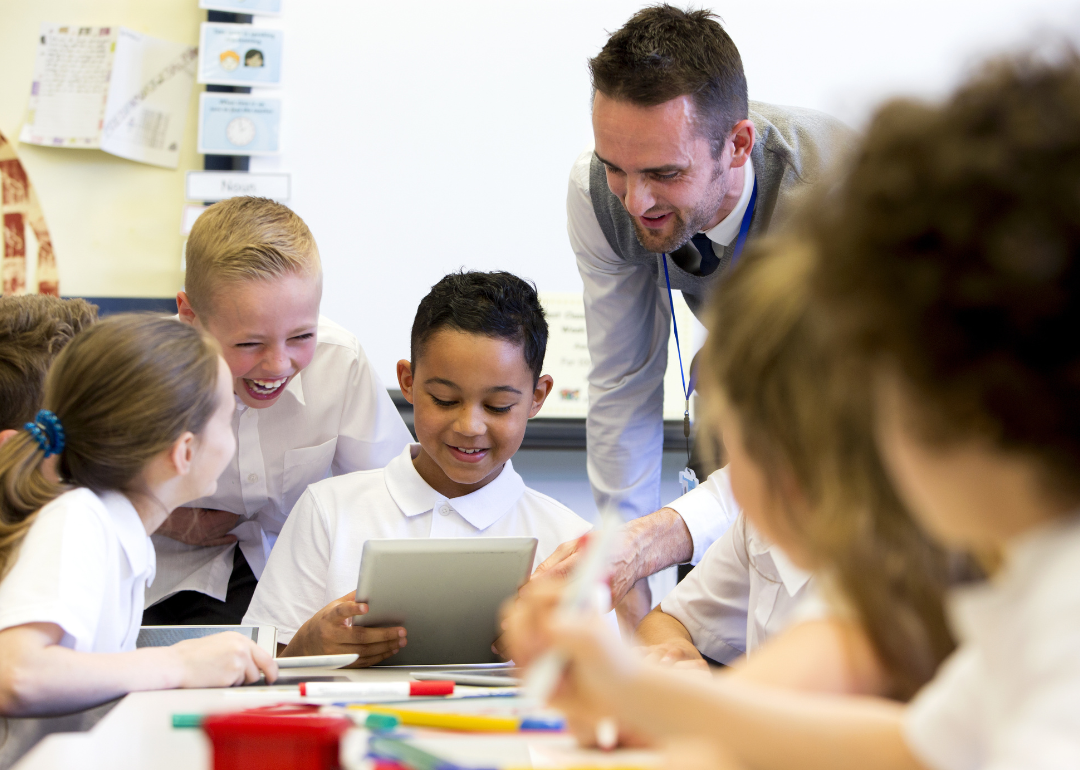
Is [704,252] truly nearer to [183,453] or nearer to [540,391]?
[540,391]

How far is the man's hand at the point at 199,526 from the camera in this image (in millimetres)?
1626

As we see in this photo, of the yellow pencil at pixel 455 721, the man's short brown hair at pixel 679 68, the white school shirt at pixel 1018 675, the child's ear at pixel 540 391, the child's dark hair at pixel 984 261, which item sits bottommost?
the yellow pencil at pixel 455 721

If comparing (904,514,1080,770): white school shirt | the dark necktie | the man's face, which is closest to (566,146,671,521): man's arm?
the dark necktie

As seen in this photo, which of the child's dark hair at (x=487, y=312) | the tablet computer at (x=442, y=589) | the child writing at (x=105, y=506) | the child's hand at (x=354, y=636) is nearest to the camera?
the child writing at (x=105, y=506)

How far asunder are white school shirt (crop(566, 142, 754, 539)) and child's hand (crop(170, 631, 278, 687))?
106 cm

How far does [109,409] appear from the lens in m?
1.03

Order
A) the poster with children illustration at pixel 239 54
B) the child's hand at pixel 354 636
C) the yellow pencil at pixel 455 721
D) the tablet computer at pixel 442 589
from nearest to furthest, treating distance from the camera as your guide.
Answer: the yellow pencil at pixel 455 721 → the tablet computer at pixel 442 589 → the child's hand at pixel 354 636 → the poster with children illustration at pixel 239 54

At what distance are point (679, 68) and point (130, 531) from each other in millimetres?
1063

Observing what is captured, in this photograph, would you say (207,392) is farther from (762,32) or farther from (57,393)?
(762,32)

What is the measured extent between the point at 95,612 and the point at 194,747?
1.02 feet

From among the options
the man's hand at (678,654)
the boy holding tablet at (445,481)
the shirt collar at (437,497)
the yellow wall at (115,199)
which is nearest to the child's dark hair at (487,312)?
the boy holding tablet at (445,481)

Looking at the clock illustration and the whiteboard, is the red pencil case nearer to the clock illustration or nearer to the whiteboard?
the whiteboard

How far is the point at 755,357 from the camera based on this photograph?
0.48 m

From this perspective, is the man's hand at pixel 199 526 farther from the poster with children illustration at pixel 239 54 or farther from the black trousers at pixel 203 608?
the poster with children illustration at pixel 239 54
